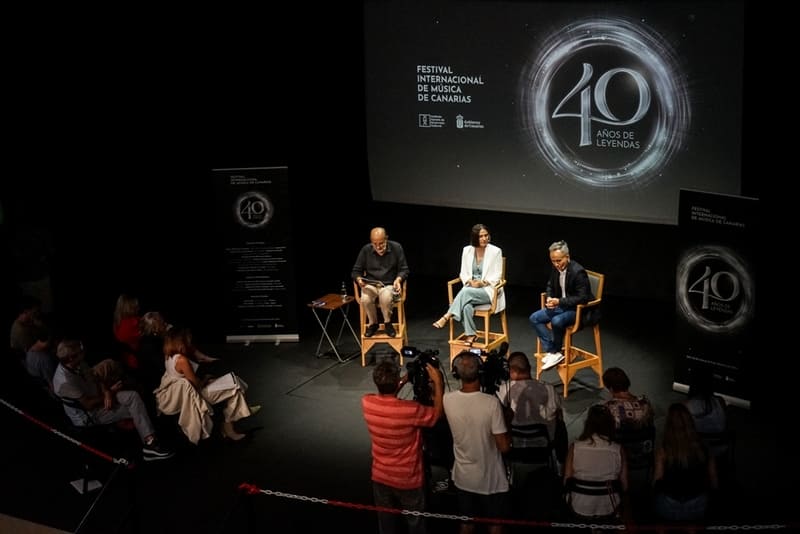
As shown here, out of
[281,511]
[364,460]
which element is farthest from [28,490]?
[364,460]

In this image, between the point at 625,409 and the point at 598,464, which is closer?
the point at 598,464

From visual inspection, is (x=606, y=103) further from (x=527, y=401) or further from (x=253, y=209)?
(x=527, y=401)

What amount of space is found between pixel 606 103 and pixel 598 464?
4.95 m

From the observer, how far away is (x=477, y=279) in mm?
8797

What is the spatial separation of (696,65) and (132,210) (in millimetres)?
5715

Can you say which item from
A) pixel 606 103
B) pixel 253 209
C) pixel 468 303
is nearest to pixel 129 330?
pixel 253 209

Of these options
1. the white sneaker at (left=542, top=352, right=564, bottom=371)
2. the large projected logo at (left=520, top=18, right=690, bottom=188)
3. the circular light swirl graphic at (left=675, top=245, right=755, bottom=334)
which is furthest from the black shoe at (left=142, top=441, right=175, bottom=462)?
the large projected logo at (left=520, top=18, right=690, bottom=188)

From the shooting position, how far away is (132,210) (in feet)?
35.2

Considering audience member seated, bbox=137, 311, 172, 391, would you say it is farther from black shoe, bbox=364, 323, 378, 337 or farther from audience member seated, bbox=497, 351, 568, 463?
audience member seated, bbox=497, 351, 568, 463

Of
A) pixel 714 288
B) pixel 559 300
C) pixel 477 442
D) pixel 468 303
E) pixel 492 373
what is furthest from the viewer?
pixel 468 303

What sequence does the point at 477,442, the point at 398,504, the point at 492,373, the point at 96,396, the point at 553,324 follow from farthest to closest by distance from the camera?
the point at 553,324, the point at 96,396, the point at 492,373, the point at 398,504, the point at 477,442

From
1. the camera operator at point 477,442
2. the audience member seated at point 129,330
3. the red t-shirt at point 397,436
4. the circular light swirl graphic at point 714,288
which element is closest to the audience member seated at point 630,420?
the camera operator at point 477,442

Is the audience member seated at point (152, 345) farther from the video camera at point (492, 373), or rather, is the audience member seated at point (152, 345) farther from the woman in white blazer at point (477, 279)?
the video camera at point (492, 373)

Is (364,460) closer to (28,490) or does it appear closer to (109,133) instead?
(28,490)
